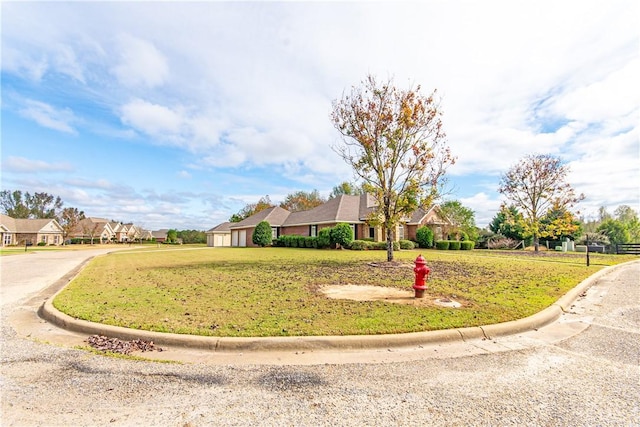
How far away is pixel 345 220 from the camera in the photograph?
3331 cm

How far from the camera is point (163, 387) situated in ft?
11.6

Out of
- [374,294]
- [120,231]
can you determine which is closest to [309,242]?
[374,294]

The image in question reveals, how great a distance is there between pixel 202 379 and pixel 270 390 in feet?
2.73

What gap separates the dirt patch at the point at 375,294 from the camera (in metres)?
7.15

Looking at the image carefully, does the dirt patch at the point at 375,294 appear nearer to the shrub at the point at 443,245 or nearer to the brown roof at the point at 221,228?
the shrub at the point at 443,245

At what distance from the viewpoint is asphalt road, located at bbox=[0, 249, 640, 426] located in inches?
116

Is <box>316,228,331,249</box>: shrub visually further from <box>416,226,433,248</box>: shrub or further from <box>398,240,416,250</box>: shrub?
<box>416,226,433,248</box>: shrub

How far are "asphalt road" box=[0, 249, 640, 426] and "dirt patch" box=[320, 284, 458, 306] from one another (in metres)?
2.17

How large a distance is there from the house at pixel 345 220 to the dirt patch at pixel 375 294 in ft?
73.1

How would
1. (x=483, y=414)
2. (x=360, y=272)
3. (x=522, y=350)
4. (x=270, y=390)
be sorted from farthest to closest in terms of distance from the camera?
(x=360, y=272) → (x=522, y=350) → (x=270, y=390) → (x=483, y=414)

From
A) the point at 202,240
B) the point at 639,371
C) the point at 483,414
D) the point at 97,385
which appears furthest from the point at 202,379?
the point at 202,240

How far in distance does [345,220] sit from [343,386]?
1177 inches

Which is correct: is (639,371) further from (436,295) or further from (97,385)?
(97,385)

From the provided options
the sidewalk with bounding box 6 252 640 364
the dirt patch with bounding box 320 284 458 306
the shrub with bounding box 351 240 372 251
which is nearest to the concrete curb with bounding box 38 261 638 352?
the sidewalk with bounding box 6 252 640 364
